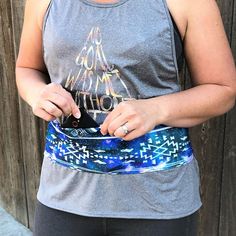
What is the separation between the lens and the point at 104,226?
4.39 ft

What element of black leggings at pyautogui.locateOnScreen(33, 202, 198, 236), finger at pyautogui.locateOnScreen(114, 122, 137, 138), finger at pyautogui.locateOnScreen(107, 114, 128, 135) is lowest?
black leggings at pyautogui.locateOnScreen(33, 202, 198, 236)

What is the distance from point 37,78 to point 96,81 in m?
0.32

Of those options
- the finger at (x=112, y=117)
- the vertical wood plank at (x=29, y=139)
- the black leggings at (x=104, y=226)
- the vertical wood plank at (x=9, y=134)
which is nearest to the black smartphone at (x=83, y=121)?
the finger at (x=112, y=117)

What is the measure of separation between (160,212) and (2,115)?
6.10 ft

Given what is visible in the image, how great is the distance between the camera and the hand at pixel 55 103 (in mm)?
1221

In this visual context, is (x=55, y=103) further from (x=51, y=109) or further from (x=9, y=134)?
(x=9, y=134)

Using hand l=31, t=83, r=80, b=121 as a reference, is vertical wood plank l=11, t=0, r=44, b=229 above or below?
below

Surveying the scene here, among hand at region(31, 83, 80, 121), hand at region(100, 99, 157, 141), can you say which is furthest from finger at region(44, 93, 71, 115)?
hand at region(100, 99, 157, 141)

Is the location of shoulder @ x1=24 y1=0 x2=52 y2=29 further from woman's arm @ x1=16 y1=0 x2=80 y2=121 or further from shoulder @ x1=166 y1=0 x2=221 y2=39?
shoulder @ x1=166 y1=0 x2=221 y2=39

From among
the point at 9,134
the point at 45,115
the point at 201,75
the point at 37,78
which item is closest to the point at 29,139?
the point at 9,134

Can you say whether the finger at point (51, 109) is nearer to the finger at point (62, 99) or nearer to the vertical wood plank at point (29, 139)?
the finger at point (62, 99)

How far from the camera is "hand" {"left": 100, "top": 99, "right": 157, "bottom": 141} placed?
3.73 feet

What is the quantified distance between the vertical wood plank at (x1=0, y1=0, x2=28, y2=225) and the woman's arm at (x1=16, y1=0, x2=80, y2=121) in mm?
1125

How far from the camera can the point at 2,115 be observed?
2.94 meters
